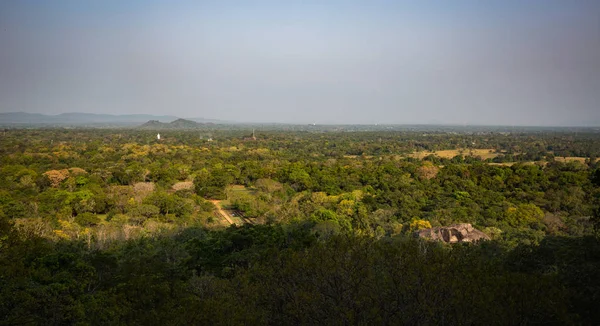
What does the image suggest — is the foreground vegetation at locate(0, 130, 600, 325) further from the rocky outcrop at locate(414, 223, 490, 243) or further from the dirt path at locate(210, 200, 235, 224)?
the rocky outcrop at locate(414, 223, 490, 243)

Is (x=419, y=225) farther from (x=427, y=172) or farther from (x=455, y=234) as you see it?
(x=427, y=172)

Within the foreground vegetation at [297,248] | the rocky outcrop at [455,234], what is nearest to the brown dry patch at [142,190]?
the foreground vegetation at [297,248]

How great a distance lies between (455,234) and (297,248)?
10.4 metres

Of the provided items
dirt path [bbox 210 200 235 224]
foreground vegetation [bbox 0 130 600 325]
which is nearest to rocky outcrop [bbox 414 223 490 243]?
foreground vegetation [bbox 0 130 600 325]

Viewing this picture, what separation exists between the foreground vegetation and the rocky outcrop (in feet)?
4.82

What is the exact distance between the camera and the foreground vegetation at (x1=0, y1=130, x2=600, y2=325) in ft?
23.1

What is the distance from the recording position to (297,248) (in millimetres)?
14461

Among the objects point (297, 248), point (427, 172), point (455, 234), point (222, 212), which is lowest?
point (222, 212)

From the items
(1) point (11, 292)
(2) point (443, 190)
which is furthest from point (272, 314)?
(2) point (443, 190)

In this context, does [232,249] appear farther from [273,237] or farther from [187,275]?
[187,275]

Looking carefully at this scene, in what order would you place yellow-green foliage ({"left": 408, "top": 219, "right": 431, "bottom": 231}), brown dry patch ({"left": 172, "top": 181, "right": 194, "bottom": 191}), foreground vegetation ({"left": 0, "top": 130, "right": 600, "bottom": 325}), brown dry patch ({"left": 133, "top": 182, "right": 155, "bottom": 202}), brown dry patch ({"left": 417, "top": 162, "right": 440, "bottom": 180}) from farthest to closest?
brown dry patch ({"left": 417, "top": 162, "right": 440, "bottom": 180}), brown dry patch ({"left": 172, "top": 181, "right": 194, "bottom": 191}), brown dry patch ({"left": 133, "top": 182, "right": 155, "bottom": 202}), yellow-green foliage ({"left": 408, "top": 219, "right": 431, "bottom": 231}), foreground vegetation ({"left": 0, "top": 130, "right": 600, "bottom": 325})

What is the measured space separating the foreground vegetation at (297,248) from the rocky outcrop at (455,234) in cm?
147

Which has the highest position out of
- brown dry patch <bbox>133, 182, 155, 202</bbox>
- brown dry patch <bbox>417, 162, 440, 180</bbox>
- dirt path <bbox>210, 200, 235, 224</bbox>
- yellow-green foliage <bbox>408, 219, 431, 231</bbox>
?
brown dry patch <bbox>417, 162, 440, 180</bbox>

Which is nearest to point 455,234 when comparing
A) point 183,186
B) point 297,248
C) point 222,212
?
point 297,248
